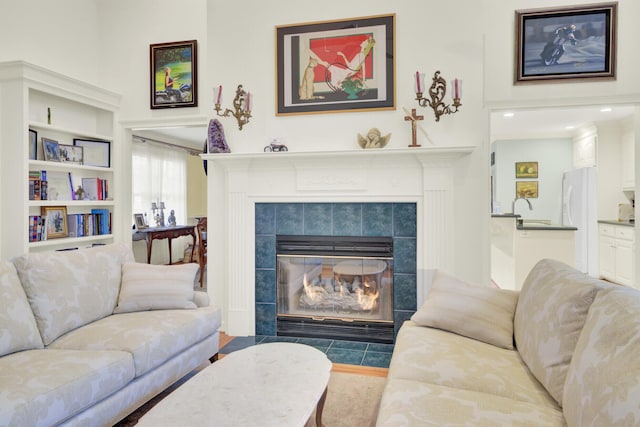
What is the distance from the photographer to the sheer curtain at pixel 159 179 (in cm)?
678

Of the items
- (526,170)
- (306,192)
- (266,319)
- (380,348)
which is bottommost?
(380,348)

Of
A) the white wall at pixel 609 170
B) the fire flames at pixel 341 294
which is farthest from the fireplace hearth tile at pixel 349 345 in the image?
the white wall at pixel 609 170

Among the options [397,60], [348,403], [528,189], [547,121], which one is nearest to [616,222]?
[547,121]

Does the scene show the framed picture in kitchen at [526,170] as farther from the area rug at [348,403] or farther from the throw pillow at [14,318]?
the throw pillow at [14,318]

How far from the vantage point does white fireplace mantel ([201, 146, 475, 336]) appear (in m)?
3.20

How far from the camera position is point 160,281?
271 cm

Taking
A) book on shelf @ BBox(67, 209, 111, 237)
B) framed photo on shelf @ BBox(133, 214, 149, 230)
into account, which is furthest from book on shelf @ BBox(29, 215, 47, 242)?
framed photo on shelf @ BBox(133, 214, 149, 230)

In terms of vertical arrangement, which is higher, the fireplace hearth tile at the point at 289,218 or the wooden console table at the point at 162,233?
the fireplace hearth tile at the point at 289,218

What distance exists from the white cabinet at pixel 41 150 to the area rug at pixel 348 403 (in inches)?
75.2

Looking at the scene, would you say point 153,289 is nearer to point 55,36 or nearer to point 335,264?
point 335,264

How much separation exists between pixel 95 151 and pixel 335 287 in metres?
2.70

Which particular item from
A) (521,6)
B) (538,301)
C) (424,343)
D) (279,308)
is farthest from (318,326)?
(521,6)

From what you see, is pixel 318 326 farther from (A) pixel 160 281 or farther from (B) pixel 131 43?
(B) pixel 131 43

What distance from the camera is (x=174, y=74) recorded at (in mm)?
3951
